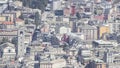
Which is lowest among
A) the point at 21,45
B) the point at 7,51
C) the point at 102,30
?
the point at 102,30

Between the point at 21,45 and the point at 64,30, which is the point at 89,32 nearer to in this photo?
the point at 64,30

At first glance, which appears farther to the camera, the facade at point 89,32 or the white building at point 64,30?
the white building at point 64,30

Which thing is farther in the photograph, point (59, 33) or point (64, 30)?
point (64, 30)

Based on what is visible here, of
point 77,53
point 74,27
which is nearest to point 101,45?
point 77,53

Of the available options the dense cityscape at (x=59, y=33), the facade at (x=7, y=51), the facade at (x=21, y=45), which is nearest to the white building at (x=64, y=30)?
the dense cityscape at (x=59, y=33)

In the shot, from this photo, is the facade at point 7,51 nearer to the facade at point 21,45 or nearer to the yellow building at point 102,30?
the facade at point 21,45

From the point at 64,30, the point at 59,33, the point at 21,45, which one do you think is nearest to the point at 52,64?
the point at 21,45

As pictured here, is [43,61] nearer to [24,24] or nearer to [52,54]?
[52,54]

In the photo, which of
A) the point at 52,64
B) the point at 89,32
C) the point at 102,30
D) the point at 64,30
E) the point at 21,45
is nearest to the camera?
the point at 52,64

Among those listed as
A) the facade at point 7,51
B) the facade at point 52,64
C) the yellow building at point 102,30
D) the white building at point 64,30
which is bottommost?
the yellow building at point 102,30
